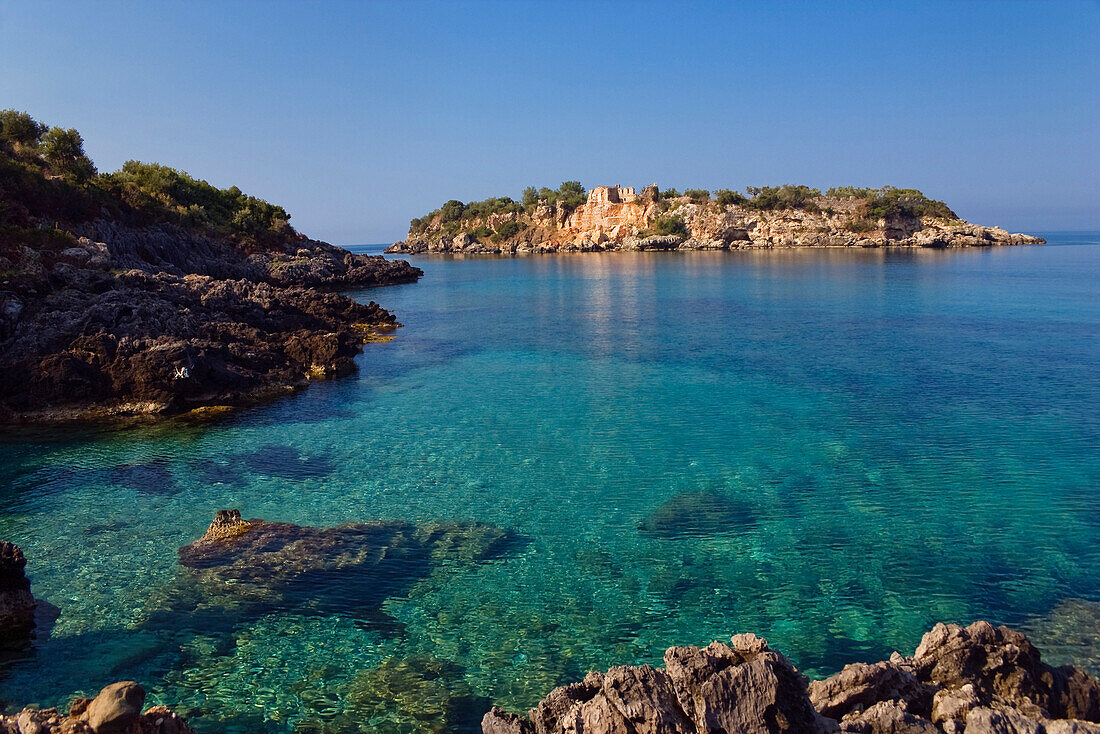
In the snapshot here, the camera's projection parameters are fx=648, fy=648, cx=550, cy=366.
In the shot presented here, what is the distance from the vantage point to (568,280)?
76.5m

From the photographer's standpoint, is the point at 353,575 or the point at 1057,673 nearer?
the point at 1057,673

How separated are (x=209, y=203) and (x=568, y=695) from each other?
7117 cm

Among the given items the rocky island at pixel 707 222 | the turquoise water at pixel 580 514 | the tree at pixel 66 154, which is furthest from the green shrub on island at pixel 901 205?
the tree at pixel 66 154

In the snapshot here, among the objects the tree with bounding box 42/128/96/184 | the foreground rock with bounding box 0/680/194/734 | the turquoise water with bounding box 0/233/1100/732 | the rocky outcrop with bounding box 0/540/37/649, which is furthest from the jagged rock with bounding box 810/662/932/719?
the tree with bounding box 42/128/96/184

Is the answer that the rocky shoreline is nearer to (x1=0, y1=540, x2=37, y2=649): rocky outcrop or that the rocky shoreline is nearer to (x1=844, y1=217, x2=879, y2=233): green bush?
(x1=0, y1=540, x2=37, y2=649): rocky outcrop

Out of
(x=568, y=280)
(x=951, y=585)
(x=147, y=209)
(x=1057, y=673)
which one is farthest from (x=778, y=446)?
(x=568, y=280)

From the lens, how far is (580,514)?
1464cm

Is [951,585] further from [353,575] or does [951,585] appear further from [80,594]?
[80,594]

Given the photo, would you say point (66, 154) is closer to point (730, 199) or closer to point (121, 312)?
point (121, 312)

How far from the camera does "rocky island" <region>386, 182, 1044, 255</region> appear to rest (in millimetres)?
113250

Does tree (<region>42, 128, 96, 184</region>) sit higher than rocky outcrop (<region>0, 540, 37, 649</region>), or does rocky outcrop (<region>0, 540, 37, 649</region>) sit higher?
tree (<region>42, 128, 96, 184</region>)

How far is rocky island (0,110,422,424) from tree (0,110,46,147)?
3.0 inches

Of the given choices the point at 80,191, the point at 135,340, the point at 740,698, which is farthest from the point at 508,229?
the point at 740,698

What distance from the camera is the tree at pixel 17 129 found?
→ 1714 inches
